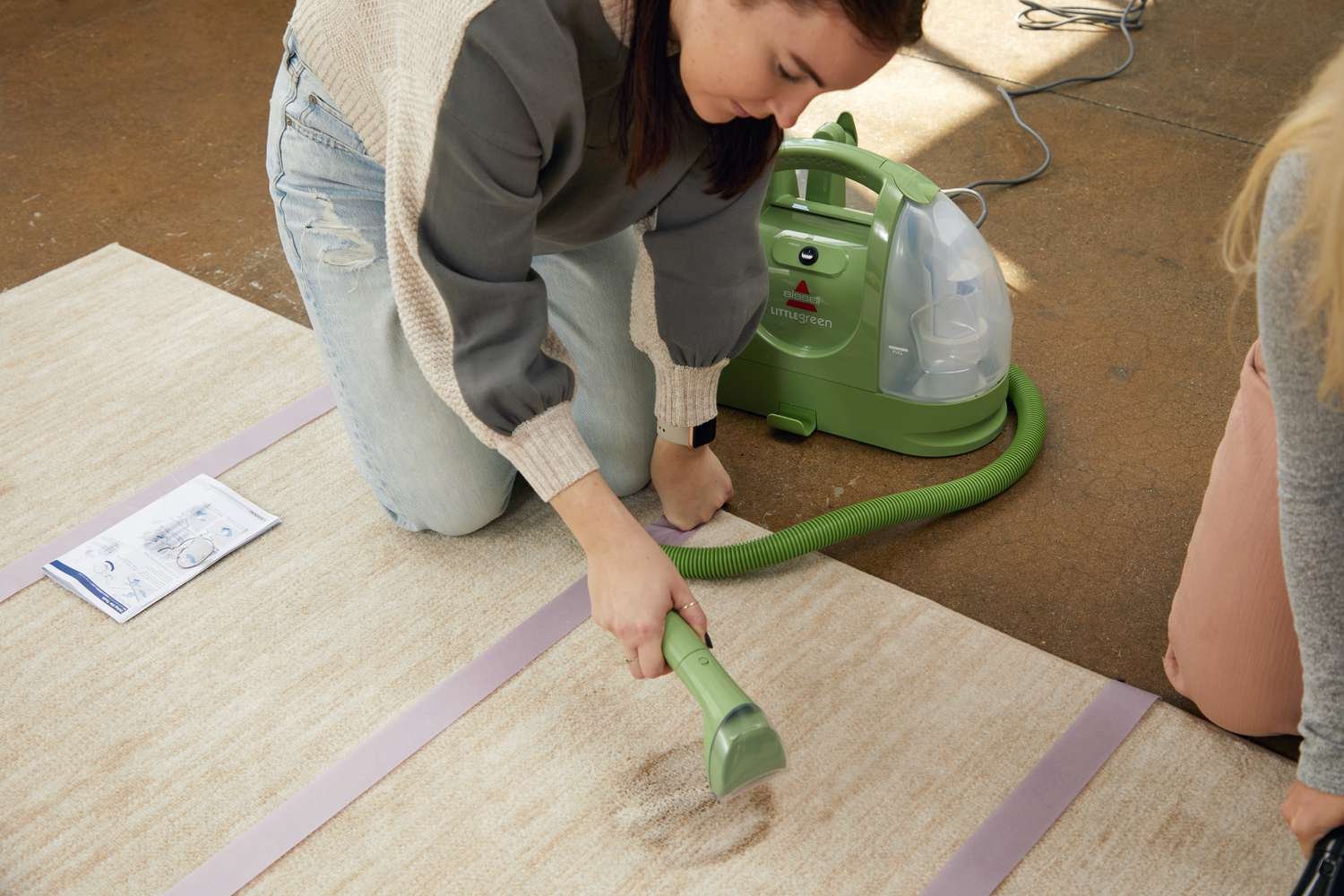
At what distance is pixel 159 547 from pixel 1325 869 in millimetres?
1377

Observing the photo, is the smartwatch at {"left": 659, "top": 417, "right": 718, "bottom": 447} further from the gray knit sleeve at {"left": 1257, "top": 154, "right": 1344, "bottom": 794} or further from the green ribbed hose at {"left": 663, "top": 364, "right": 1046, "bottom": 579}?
the gray knit sleeve at {"left": 1257, "top": 154, "right": 1344, "bottom": 794}

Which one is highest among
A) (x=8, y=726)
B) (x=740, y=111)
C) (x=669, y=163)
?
(x=740, y=111)

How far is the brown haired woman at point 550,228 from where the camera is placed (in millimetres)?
992

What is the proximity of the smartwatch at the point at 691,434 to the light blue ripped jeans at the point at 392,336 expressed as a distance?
68mm

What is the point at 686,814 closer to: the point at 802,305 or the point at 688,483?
the point at 688,483

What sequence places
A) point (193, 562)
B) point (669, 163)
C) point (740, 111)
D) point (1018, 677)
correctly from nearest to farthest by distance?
point (740, 111), point (669, 163), point (1018, 677), point (193, 562)

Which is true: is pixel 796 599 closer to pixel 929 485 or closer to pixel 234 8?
pixel 929 485

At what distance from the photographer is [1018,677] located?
1362 mm

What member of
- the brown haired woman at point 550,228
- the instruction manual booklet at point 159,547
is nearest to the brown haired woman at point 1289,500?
the brown haired woman at point 550,228

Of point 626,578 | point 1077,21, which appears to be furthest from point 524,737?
point 1077,21

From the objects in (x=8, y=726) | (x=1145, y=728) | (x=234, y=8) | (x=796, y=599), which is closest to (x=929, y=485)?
(x=796, y=599)

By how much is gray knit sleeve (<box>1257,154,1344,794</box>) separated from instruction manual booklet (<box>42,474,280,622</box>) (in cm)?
125

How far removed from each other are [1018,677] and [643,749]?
0.43 meters

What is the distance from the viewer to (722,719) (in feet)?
3.51
